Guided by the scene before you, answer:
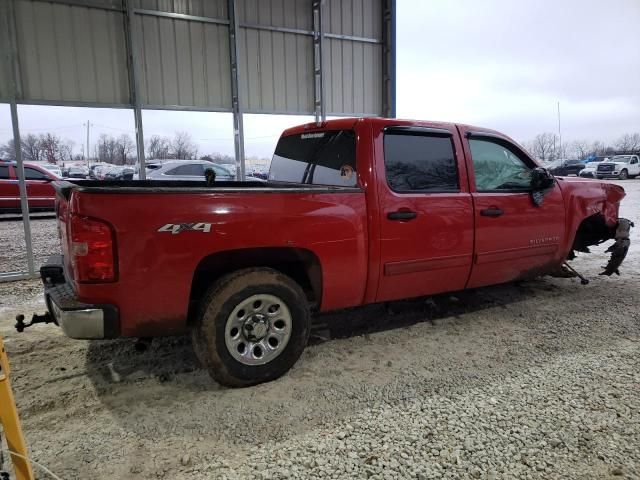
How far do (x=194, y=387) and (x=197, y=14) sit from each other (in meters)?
6.67

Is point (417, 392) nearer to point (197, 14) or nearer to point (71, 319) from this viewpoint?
point (71, 319)

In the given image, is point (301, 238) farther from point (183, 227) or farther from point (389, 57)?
point (389, 57)

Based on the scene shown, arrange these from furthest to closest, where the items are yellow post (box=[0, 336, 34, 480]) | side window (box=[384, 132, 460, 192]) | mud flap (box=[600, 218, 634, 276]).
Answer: mud flap (box=[600, 218, 634, 276]) < side window (box=[384, 132, 460, 192]) < yellow post (box=[0, 336, 34, 480])

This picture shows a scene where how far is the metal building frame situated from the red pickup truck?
194 centimetres

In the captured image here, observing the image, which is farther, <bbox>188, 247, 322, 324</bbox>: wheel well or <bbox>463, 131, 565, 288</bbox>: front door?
<bbox>463, 131, 565, 288</bbox>: front door

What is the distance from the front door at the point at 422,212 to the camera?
3.65m

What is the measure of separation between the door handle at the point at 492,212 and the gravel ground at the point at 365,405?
42.1 inches

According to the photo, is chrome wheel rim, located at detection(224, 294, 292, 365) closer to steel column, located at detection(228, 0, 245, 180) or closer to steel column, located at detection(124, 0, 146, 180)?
steel column, located at detection(124, 0, 146, 180)

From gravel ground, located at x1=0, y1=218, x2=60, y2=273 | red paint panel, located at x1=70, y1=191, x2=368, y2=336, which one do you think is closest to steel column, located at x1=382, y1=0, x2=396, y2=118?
red paint panel, located at x1=70, y1=191, x2=368, y2=336

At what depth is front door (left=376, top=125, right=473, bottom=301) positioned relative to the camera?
12.0 ft

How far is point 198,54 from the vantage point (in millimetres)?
7773

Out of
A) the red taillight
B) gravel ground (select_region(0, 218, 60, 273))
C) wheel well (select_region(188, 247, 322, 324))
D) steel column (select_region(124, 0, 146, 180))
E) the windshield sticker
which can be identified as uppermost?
steel column (select_region(124, 0, 146, 180))

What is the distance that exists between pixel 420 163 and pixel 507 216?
110 cm

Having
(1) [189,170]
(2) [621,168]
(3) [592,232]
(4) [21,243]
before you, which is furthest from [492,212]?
(2) [621,168]
